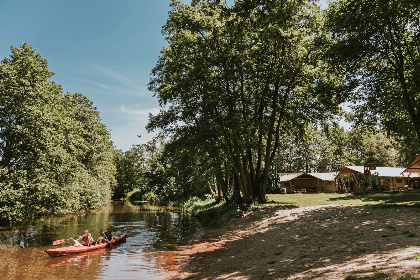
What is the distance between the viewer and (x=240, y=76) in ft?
71.3

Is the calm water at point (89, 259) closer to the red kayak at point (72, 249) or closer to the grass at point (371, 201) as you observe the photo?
the red kayak at point (72, 249)

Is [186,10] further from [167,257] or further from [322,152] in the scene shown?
[322,152]

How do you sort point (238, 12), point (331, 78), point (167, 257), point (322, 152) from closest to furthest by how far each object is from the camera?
point (238, 12), point (167, 257), point (331, 78), point (322, 152)

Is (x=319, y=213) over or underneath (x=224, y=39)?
underneath

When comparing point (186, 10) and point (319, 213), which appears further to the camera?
point (186, 10)

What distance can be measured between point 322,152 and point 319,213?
64215 millimetres

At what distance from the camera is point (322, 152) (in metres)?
74.6

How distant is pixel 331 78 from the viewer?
68.5 feet

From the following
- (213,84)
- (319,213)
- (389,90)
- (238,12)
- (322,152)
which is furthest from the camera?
(322,152)

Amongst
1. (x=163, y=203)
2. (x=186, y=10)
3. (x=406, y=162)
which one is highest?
(x=186, y=10)

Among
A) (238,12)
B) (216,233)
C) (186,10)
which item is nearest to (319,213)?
(216,233)

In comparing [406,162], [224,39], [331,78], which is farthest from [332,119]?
[406,162]

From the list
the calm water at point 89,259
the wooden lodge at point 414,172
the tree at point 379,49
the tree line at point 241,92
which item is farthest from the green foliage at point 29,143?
the wooden lodge at point 414,172

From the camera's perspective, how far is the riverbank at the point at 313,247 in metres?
7.40
